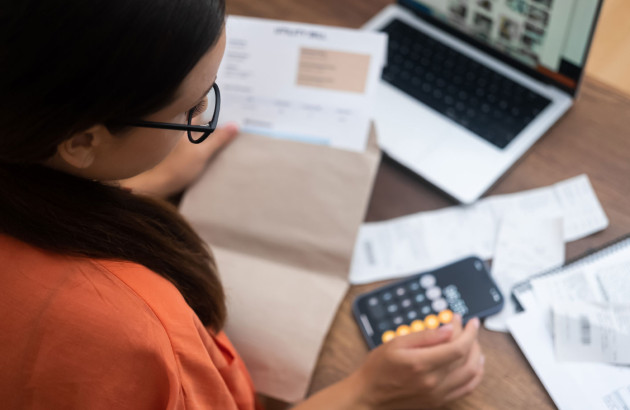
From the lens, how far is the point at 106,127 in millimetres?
404

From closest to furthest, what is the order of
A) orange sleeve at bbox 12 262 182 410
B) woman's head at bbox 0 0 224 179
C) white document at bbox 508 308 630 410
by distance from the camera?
woman's head at bbox 0 0 224 179 → orange sleeve at bbox 12 262 182 410 → white document at bbox 508 308 630 410

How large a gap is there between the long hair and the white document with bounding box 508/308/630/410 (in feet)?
1.39

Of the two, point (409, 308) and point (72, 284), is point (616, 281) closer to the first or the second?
Result: point (409, 308)

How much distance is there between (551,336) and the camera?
0.61 meters

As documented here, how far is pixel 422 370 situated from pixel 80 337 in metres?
0.32

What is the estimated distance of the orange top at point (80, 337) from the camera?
1.47 ft

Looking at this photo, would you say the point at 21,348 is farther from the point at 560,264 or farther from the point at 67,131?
the point at 560,264

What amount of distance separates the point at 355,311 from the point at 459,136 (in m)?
0.27

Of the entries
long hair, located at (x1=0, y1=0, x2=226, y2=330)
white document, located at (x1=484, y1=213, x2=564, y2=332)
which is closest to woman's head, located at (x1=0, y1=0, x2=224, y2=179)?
long hair, located at (x1=0, y1=0, x2=226, y2=330)

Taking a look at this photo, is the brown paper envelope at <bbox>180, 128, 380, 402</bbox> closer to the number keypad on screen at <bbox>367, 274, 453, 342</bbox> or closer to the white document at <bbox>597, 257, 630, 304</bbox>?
the number keypad on screen at <bbox>367, 274, 453, 342</bbox>

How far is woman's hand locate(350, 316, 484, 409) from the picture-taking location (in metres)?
0.57

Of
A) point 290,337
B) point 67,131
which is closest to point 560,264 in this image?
point 290,337

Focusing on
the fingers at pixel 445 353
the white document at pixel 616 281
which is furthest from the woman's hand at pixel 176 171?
the white document at pixel 616 281

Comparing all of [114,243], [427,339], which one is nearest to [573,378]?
[427,339]
